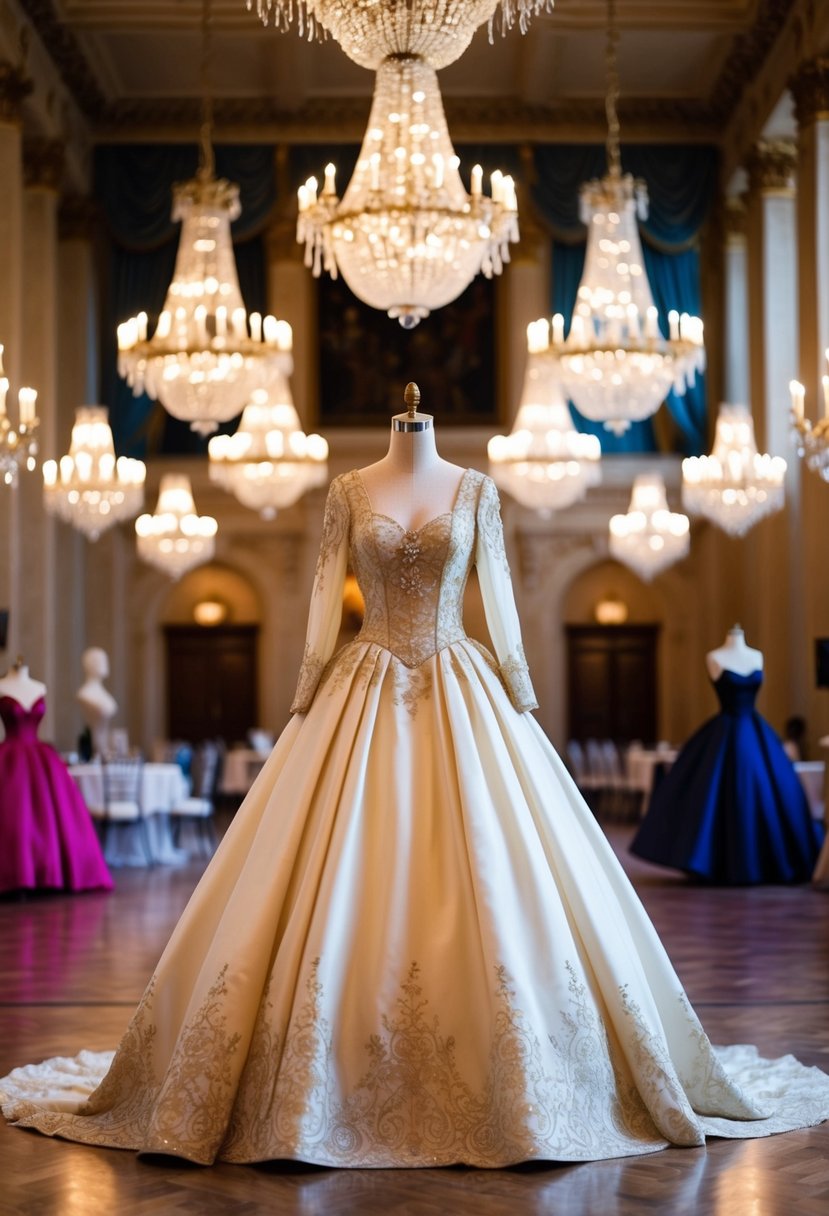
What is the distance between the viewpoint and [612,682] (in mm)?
17750

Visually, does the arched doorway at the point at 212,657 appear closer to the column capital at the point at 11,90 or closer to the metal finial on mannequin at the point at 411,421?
the column capital at the point at 11,90

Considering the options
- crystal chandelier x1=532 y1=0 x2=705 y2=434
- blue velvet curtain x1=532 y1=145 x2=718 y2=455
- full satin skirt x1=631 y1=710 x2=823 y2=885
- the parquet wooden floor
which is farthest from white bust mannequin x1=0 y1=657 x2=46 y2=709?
blue velvet curtain x1=532 y1=145 x2=718 y2=455

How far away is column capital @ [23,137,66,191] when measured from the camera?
1522 centimetres

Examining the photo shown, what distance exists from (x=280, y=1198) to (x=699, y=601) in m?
14.3

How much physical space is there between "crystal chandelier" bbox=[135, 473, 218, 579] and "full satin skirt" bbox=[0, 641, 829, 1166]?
9.78 meters

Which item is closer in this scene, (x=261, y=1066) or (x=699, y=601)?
(x=261, y=1066)

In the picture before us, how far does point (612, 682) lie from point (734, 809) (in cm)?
744

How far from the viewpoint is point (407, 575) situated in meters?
4.40

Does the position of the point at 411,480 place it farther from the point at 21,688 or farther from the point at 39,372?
the point at 39,372

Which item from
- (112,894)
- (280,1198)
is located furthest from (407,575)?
(112,894)

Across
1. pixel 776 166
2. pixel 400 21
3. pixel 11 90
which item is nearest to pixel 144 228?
pixel 11 90

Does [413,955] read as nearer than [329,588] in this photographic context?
Yes

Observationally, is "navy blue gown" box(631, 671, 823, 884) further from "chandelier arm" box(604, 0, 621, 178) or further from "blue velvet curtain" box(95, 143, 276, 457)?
"blue velvet curtain" box(95, 143, 276, 457)

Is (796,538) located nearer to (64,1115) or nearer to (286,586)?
(286,586)
